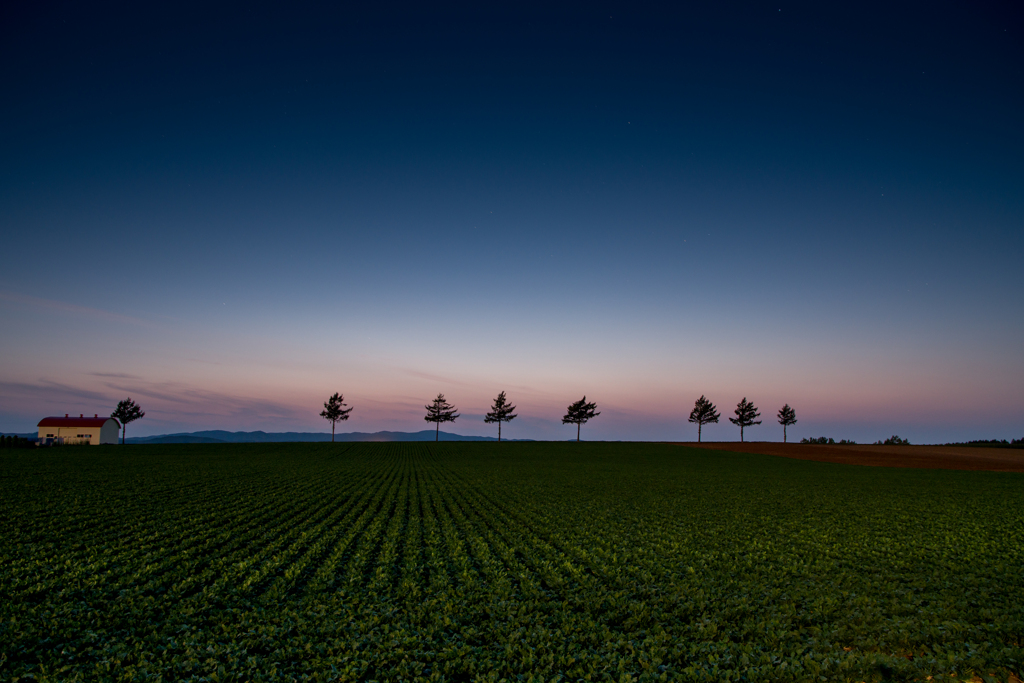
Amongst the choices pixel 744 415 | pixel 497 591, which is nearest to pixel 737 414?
pixel 744 415

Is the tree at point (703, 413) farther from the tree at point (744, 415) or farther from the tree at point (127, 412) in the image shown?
the tree at point (127, 412)

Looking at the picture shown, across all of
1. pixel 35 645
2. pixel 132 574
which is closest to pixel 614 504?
pixel 132 574

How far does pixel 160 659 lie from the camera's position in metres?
8.67

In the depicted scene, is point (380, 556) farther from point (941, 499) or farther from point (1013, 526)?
point (941, 499)

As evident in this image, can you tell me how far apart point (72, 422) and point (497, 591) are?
485 feet

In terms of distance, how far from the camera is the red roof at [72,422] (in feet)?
371

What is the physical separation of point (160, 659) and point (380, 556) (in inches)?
311

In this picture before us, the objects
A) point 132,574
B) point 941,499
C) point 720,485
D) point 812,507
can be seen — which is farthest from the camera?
point 720,485

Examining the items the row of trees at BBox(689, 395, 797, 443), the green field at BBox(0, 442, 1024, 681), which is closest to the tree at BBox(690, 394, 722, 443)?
the row of trees at BBox(689, 395, 797, 443)

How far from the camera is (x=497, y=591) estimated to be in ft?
41.2

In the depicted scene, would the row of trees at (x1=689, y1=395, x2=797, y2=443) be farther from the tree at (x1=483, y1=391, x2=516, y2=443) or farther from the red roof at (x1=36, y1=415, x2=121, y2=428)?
the red roof at (x1=36, y1=415, x2=121, y2=428)

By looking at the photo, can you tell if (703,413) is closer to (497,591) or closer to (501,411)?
(501,411)

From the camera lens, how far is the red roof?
113062 mm

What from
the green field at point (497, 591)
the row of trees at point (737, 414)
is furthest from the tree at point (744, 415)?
the green field at point (497, 591)
